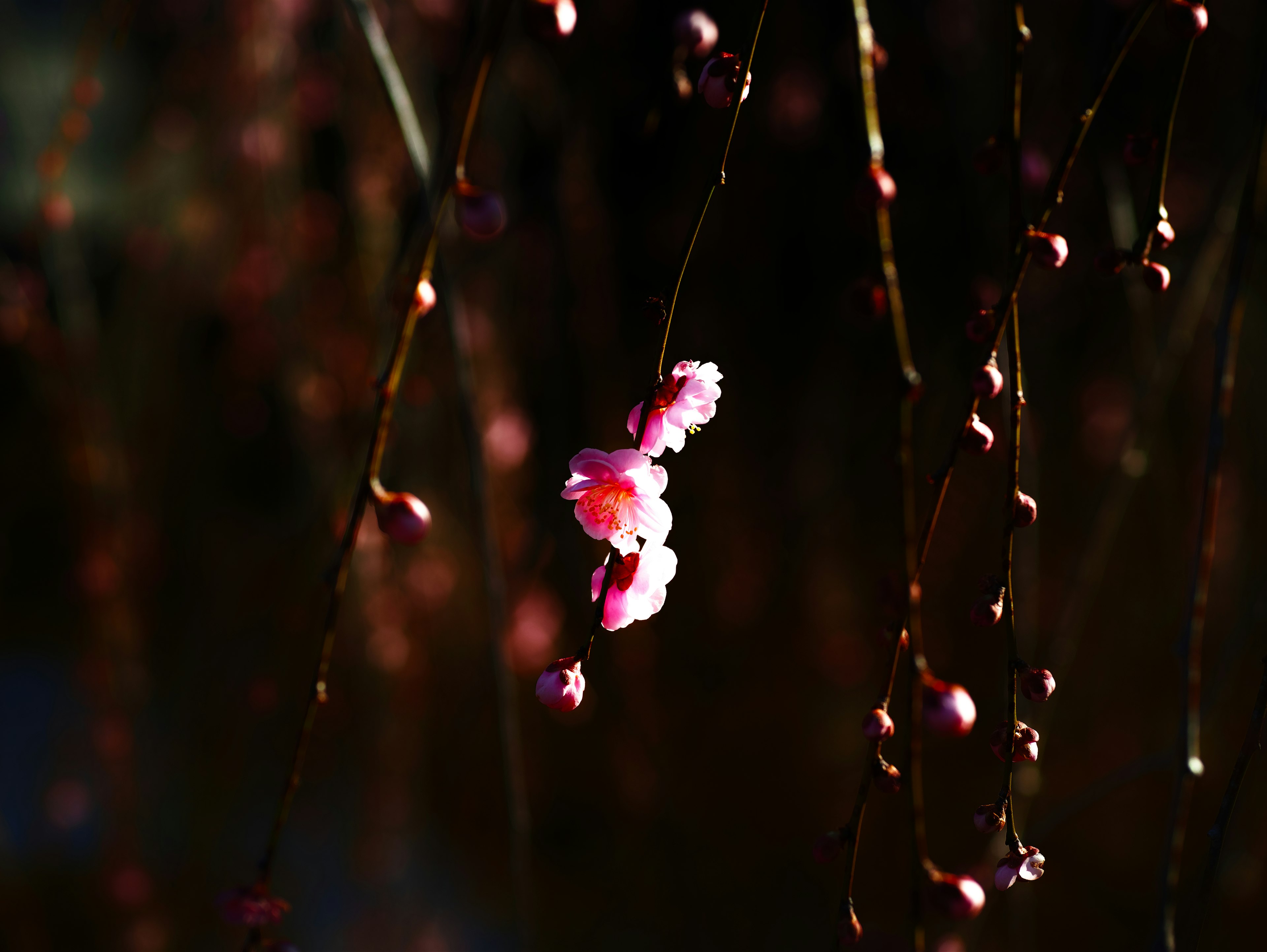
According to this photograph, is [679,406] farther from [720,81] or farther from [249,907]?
[249,907]

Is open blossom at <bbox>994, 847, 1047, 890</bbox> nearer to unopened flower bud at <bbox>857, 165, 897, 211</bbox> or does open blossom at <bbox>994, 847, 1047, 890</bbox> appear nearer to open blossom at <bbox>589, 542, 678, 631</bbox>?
open blossom at <bbox>589, 542, 678, 631</bbox>

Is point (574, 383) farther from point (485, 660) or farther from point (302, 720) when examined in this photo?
point (302, 720)

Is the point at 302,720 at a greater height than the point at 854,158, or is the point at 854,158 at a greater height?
the point at 854,158

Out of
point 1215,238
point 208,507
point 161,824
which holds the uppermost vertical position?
point 1215,238

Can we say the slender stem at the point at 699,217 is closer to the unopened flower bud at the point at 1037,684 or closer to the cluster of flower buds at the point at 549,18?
the cluster of flower buds at the point at 549,18

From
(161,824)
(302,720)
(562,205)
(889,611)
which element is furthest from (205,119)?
(889,611)

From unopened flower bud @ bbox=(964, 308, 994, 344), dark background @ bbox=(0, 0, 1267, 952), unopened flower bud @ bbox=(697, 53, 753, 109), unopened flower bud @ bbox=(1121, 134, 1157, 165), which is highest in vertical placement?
unopened flower bud @ bbox=(1121, 134, 1157, 165)

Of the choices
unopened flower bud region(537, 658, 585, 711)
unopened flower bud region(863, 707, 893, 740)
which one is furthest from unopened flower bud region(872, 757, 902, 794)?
unopened flower bud region(537, 658, 585, 711)
